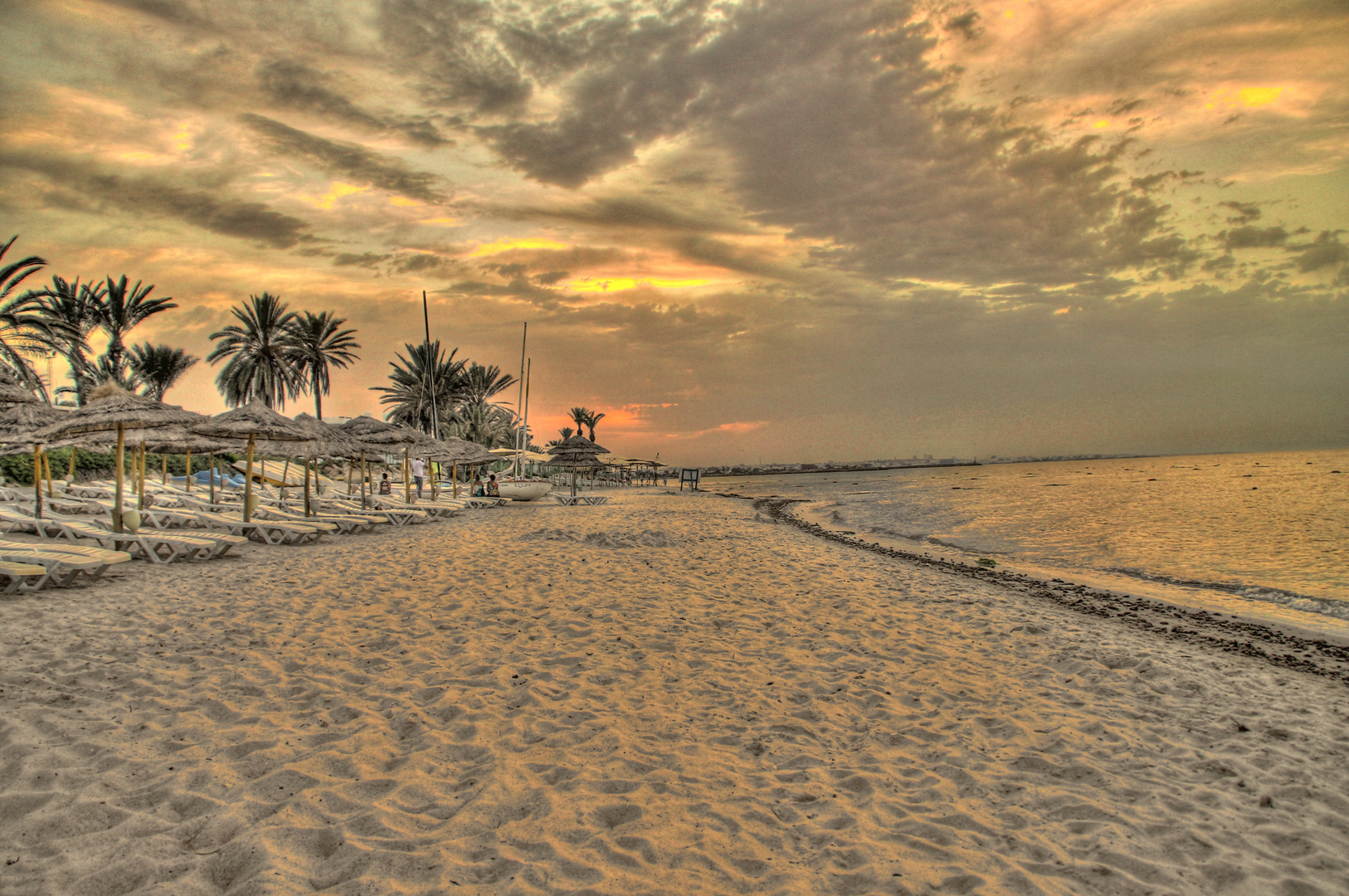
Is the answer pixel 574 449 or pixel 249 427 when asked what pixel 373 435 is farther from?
pixel 574 449

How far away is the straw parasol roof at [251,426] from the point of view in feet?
39.9

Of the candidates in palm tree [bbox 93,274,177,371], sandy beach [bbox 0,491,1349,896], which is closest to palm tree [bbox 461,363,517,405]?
palm tree [bbox 93,274,177,371]

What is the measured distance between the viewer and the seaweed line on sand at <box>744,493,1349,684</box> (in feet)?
21.3

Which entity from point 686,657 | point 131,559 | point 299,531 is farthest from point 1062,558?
point 131,559

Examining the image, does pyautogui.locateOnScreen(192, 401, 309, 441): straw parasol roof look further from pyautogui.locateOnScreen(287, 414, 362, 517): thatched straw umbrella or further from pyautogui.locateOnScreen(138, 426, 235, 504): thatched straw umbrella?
pyautogui.locateOnScreen(287, 414, 362, 517): thatched straw umbrella

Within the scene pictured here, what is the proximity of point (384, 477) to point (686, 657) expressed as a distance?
961 inches

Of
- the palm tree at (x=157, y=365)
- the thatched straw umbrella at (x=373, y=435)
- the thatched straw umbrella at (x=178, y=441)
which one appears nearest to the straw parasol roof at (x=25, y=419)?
the thatched straw umbrella at (x=178, y=441)

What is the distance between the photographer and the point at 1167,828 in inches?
121

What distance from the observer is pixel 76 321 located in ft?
89.0

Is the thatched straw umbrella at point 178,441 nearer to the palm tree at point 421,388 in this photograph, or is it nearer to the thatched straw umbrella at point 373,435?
the thatched straw umbrella at point 373,435

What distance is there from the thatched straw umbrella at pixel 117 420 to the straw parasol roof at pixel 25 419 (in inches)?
108

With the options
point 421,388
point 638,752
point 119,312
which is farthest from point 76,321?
point 638,752

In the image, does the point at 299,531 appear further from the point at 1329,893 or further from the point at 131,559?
the point at 1329,893

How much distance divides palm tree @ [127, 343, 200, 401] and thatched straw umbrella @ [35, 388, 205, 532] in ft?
108
